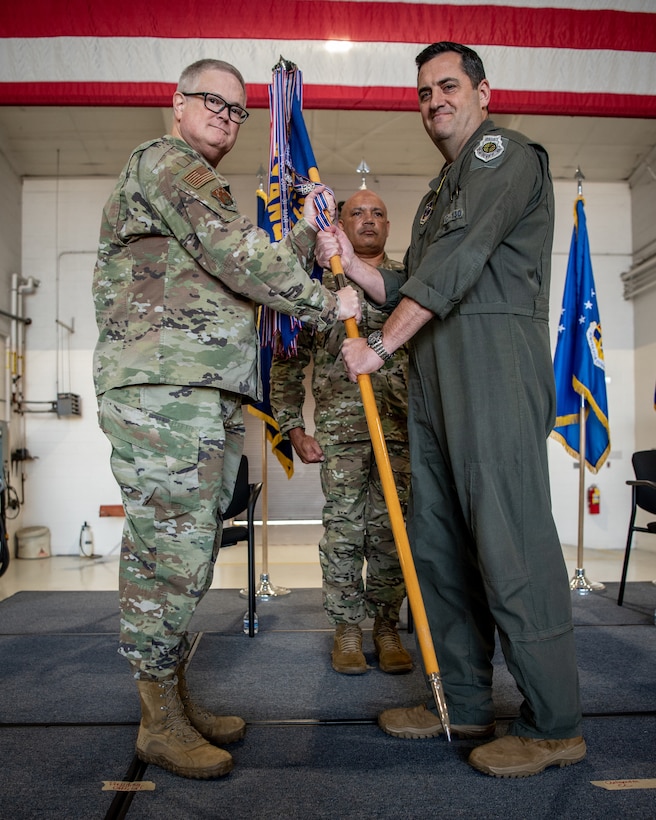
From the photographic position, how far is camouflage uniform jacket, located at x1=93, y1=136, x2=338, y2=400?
1512 mm

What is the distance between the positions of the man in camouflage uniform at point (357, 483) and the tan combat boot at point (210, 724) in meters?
0.70

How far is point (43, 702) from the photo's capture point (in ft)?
6.72

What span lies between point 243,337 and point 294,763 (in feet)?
3.61

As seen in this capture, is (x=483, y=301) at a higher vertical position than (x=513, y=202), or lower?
lower

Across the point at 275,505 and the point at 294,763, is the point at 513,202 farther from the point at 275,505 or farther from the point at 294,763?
the point at 275,505

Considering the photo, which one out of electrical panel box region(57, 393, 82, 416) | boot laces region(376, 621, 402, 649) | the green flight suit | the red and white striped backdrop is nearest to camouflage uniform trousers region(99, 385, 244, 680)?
the green flight suit

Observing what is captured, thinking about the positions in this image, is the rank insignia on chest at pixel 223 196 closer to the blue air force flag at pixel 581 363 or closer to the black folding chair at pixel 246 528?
the black folding chair at pixel 246 528

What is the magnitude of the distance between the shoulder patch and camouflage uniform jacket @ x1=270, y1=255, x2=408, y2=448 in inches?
38.9

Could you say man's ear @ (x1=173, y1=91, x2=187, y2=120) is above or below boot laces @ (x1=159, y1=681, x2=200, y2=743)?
above

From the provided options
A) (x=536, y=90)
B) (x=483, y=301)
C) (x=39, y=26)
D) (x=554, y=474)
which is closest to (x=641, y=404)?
(x=554, y=474)

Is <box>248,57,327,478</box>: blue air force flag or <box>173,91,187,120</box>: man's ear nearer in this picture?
<box>173,91,187,120</box>: man's ear

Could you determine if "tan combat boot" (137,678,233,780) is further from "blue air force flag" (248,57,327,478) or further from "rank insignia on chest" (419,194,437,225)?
"rank insignia on chest" (419,194,437,225)

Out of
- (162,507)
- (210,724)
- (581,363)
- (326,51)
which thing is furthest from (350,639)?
(326,51)

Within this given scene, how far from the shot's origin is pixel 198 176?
59.7 inches
